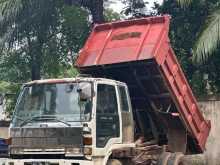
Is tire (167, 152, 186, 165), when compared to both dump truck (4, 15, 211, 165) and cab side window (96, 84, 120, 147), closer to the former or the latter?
dump truck (4, 15, 211, 165)

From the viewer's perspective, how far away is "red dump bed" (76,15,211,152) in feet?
33.6

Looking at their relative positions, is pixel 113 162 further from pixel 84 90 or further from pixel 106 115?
pixel 84 90

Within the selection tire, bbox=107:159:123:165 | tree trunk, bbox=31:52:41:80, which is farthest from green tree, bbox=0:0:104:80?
tire, bbox=107:159:123:165

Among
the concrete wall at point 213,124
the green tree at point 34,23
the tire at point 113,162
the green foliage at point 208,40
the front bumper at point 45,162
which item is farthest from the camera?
the green tree at point 34,23

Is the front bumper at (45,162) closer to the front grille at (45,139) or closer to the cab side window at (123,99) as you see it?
the front grille at (45,139)

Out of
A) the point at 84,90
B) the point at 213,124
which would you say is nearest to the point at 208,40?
the point at 213,124

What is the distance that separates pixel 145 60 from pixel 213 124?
4717 mm

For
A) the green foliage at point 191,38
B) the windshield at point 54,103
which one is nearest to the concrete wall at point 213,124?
the green foliage at point 191,38

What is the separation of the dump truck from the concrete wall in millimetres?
2098

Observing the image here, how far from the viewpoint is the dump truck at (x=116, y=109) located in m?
9.05

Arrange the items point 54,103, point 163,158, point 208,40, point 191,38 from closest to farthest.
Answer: point 54,103 → point 163,158 → point 208,40 → point 191,38

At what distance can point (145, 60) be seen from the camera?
10023 millimetres

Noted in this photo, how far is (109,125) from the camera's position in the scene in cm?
945

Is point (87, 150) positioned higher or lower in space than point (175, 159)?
higher
